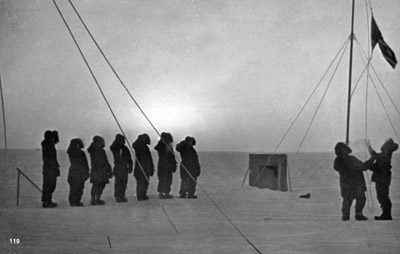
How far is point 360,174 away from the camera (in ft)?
22.8

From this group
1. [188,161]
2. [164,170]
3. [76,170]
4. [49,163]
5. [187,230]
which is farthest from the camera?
[188,161]

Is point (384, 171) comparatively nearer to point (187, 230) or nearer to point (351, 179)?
point (351, 179)

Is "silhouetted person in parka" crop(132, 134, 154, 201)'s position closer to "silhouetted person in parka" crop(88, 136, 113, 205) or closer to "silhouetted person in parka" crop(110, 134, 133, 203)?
"silhouetted person in parka" crop(110, 134, 133, 203)

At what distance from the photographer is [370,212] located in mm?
8602

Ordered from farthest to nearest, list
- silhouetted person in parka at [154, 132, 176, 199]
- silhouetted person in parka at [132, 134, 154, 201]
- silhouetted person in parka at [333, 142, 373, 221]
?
silhouetted person in parka at [154, 132, 176, 199]
silhouetted person in parka at [132, 134, 154, 201]
silhouetted person in parka at [333, 142, 373, 221]

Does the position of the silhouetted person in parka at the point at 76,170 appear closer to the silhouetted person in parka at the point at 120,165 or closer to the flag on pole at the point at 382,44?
the silhouetted person in parka at the point at 120,165

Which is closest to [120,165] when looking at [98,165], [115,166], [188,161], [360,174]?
[115,166]

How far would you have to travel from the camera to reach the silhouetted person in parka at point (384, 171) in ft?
22.9

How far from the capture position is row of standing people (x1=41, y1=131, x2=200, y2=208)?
772 centimetres

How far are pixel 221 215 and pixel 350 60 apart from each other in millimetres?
3038

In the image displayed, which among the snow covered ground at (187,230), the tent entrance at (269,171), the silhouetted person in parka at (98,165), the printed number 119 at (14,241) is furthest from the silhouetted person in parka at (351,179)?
the printed number 119 at (14,241)

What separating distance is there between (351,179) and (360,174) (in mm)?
144

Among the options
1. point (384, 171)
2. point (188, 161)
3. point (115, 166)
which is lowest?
point (384, 171)

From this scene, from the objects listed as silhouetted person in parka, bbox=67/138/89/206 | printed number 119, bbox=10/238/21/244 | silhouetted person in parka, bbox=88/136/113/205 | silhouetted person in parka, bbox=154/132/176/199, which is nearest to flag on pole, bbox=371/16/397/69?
silhouetted person in parka, bbox=154/132/176/199
